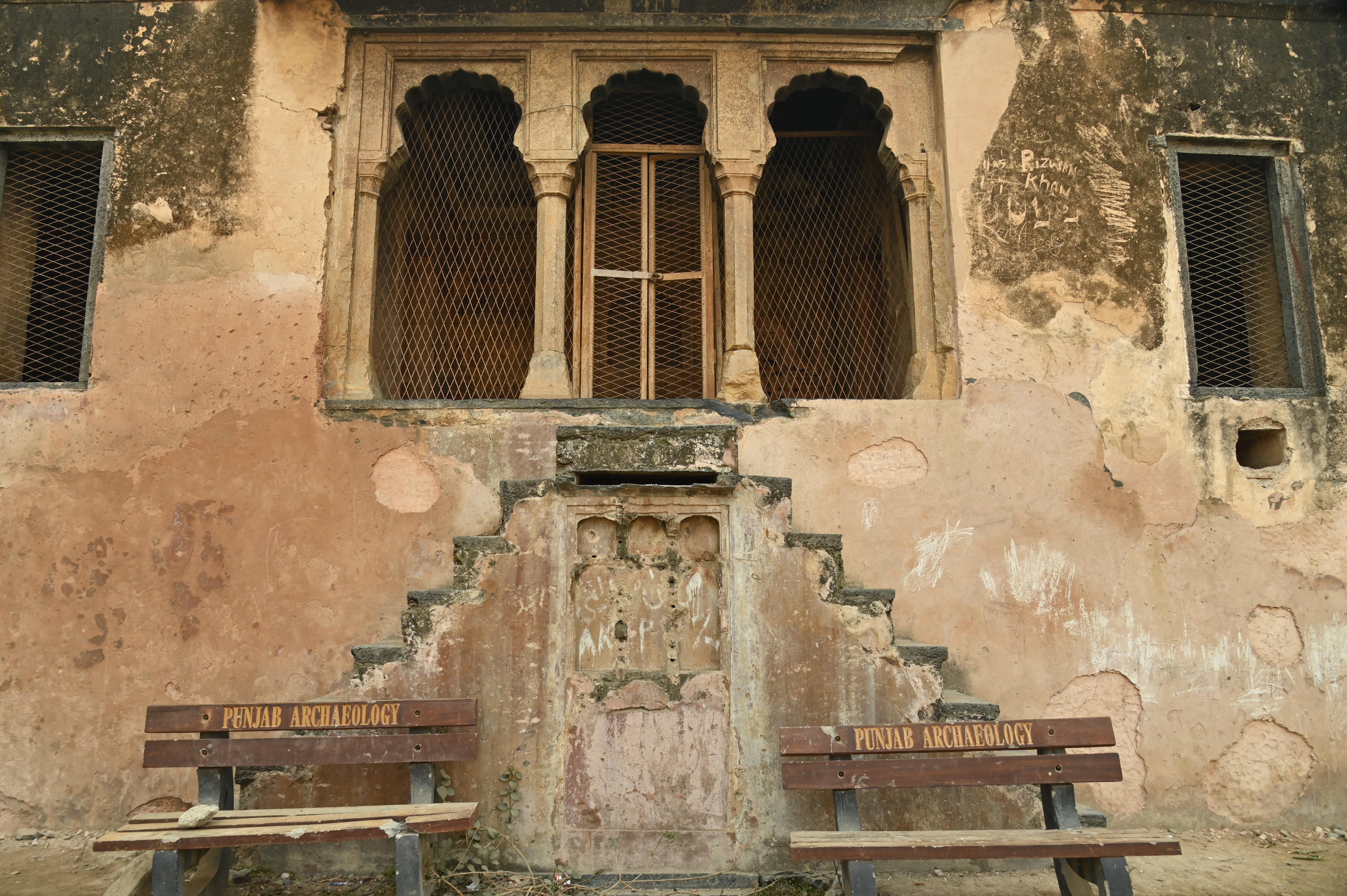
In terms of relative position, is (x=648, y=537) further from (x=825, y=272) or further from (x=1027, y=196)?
(x=825, y=272)

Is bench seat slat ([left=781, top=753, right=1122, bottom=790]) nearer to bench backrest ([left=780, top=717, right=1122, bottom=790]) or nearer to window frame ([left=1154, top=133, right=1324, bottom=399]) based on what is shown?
bench backrest ([left=780, top=717, right=1122, bottom=790])

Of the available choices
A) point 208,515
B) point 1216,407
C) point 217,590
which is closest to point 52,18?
point 208,515

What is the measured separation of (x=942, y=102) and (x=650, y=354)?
8.04 ft

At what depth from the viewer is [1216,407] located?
589 centimetres

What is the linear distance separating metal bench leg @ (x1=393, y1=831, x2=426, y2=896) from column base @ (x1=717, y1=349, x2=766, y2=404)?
121 inches

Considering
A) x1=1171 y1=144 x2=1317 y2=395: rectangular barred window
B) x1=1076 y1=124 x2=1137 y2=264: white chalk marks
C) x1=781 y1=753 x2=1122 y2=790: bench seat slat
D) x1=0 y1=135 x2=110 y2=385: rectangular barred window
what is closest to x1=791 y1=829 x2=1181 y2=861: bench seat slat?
x1=781 y1=753 x2=1122 y2=790: bench seat slat

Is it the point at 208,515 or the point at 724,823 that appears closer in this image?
the point at 724,823

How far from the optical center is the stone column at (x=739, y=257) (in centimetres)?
614

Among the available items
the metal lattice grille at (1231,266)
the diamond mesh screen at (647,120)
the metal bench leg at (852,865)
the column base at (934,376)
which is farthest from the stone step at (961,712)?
the diamond mesh screen at (647,120)

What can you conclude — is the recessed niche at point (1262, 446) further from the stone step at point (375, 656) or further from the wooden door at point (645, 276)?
the stone step at point (375, 656)

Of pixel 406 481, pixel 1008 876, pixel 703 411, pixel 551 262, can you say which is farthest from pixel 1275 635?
pixel 406 481

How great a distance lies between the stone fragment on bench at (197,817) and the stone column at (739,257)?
11.8 feet

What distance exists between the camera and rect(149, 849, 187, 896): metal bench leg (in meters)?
3.83

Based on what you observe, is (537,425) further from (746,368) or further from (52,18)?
(52,18)
